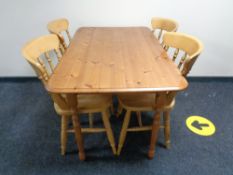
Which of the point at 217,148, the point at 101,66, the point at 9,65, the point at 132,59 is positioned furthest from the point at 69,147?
the point at 9,65

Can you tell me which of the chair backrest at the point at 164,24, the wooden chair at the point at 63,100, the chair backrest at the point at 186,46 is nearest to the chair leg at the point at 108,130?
the wooden chair at the point at 63,100

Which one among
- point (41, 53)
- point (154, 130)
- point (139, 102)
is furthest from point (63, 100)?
point (154, 130)

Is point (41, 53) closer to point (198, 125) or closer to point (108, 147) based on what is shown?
point (108, 147)

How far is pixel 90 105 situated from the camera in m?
1.32

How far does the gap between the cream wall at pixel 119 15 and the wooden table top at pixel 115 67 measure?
0.47 metres

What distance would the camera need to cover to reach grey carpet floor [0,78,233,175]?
4.65 feet

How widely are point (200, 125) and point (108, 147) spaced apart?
0.87 metres

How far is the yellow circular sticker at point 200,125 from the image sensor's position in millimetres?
1705

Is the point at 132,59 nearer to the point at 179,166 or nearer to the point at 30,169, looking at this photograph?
the point at 179,166

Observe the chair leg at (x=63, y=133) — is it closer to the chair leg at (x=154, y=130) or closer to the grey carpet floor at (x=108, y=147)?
the grey carpet floor at (x=108, y=147)

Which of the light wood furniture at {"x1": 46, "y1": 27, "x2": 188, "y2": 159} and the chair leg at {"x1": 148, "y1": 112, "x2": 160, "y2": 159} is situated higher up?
the light wood furniture at {"x1": 46, "y1": 27, "x2": 188, "y2": 159}

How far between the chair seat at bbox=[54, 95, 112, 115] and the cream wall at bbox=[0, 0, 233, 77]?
3.40ft

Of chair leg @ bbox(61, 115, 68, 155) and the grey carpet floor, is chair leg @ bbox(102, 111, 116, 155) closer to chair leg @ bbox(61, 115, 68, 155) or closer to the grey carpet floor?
the grey carpet floor

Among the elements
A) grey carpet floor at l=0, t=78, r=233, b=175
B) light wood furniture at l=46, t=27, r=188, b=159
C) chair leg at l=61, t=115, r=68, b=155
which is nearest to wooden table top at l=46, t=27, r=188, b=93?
light wood furniture at l=46, t=27, r=188, b=159
